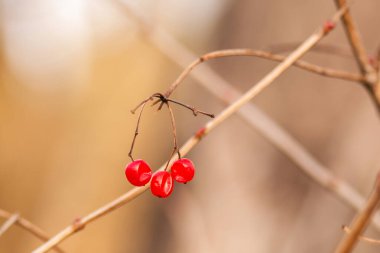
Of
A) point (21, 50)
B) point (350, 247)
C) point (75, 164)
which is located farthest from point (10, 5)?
point (350, 247)

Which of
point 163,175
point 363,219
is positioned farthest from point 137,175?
point 363,219

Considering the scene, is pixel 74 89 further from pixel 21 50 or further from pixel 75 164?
pixel 21 50

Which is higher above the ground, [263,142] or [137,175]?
[263,142]

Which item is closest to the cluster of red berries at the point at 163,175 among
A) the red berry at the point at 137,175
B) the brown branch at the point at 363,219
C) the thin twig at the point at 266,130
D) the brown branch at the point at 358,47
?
the red berry at the point at 137,175

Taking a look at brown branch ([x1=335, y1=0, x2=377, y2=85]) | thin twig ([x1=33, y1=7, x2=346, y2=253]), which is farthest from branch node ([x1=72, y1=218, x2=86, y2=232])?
brown branch ([x1=335, y1=0, x2=377, y2=85])

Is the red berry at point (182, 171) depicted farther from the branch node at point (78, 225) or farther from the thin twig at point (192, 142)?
the branch node at point (78, 225)

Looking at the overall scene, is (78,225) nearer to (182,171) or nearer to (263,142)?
(182,171)
